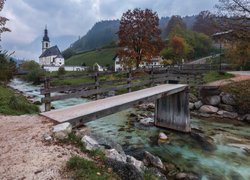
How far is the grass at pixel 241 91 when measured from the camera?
16497 millimetres

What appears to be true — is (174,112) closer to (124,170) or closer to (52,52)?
(124,170)

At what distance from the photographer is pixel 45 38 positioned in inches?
4456

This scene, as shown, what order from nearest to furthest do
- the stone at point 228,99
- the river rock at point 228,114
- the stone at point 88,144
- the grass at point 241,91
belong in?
the stone at point 88,144
the river rock at point 228,114
the grass at point 241,91
the stone at point 228,99

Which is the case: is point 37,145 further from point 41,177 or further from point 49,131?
point 41,177

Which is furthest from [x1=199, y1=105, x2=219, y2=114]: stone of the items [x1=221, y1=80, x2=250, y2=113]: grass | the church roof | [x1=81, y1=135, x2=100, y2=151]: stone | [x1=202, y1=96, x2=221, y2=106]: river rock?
the church roof

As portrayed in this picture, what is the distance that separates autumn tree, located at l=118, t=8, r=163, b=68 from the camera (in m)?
30.0

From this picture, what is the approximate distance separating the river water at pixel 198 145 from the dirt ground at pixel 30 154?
352 centimetres

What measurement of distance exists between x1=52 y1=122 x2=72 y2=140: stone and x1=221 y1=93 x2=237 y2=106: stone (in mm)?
14771

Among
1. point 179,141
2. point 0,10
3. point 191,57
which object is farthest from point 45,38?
point 179,141

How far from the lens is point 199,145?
10.7 meters

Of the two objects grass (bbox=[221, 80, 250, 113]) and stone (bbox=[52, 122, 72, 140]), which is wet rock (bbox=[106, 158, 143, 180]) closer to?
stone (bbox=[52, 122, 72, 140])

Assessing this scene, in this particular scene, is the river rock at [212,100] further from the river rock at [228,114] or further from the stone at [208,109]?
the river rock at [228,114]

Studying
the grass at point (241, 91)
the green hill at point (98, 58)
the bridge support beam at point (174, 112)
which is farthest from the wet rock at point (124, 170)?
the green hill at point (98, 58)

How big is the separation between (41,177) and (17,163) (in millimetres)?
723
